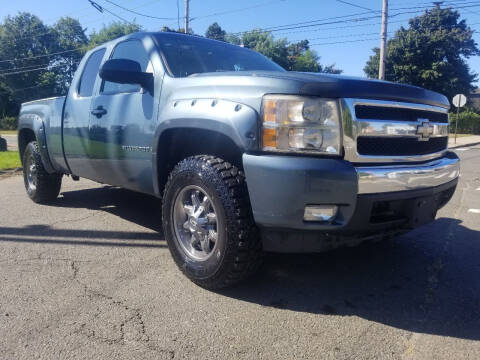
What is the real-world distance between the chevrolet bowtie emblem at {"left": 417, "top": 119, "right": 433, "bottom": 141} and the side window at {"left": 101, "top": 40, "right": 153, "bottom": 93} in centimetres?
211

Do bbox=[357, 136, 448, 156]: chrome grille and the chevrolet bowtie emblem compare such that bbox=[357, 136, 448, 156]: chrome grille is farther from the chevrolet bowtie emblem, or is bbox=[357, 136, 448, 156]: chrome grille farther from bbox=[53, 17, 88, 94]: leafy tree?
bbox=[53, 17, 88, 94]: leafy tree

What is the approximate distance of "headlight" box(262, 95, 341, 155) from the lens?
7.55ft

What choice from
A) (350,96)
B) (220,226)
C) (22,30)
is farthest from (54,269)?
(22,30)

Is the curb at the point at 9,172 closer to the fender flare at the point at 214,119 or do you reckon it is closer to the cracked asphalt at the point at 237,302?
the cracked asphalt at the point at 237,302

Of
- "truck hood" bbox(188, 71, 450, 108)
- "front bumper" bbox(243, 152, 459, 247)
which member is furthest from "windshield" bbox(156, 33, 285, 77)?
"front bumper" bbox(243, 152, 459, 247)

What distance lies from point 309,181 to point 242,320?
0.88 metres

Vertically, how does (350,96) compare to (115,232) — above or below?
above

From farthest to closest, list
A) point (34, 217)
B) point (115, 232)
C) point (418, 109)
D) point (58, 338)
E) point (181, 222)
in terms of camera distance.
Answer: point (34, 217) → point (115, 232) → point (181, 222) → point (418, 109) → point (58, 338)

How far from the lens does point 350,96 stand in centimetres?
235

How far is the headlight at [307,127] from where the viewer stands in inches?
90.6

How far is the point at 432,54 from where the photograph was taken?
39281mm

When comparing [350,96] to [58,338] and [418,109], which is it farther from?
[58,338]

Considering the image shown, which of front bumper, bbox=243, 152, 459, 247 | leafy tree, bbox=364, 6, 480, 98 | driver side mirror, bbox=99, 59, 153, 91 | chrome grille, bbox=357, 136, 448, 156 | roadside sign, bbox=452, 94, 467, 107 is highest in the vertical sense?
leafy tree, bbox=364, 6, 480, 98

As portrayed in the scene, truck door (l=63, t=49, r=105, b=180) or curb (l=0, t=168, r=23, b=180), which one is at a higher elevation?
truck door (l=63, t=49, r=105, b=180)
